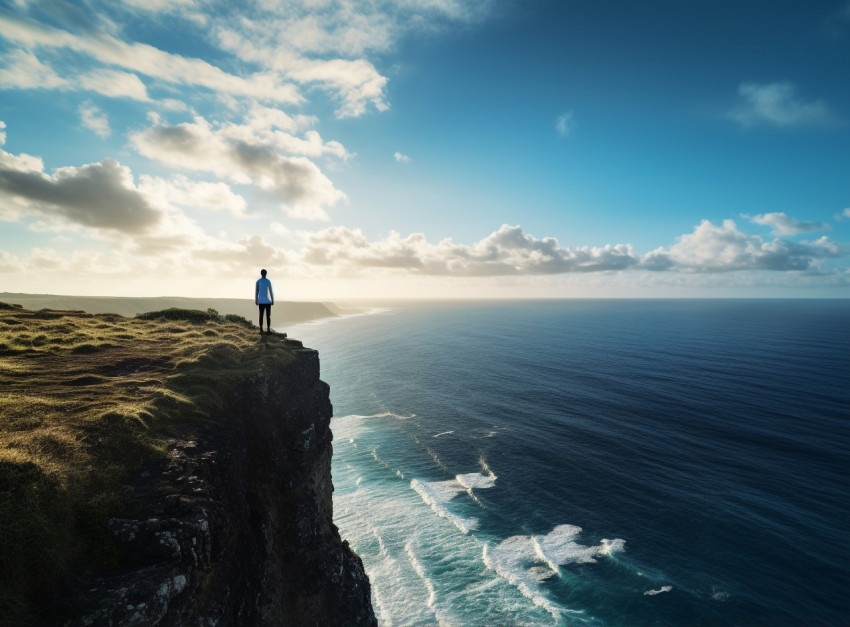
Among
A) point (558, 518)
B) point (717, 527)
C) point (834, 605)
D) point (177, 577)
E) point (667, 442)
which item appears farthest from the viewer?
point (667, 442)

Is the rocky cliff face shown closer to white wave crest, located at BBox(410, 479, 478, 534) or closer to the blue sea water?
the blue sea water

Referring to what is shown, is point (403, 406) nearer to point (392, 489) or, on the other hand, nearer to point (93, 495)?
point (392, 489)

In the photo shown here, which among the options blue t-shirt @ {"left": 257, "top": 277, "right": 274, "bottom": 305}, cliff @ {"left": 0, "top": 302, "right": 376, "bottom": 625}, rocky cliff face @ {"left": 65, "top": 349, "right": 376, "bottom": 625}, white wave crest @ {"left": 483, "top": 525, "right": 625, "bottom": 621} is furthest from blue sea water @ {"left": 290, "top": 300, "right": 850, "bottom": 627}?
blue t-shirt @ {"left": 257, "top": 277, "right": 274, "bottom": 305}

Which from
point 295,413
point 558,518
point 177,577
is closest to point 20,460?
point 177,577

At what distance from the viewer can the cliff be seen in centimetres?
1098

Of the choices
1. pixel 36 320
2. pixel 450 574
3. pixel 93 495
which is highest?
pixel 36 320

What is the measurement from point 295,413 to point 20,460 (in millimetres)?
13585

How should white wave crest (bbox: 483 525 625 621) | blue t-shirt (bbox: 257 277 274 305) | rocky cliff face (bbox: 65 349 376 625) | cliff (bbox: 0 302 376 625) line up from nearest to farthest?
cliff (bbox: 0 302 376 625), rocky cliff face (bbox: 65 349 376 625), blue t-shirt (bbox: 257 277 274 305), white wave crest (bbox: 483 525 625 621)

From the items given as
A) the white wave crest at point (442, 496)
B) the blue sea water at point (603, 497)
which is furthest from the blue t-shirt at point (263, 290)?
the white wave crest at point (442, 496)

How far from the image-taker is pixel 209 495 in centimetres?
1441

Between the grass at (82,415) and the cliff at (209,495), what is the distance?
0.09 meters

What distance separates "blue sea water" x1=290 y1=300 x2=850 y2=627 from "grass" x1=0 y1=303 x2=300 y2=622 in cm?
2107

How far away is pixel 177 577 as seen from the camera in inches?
454

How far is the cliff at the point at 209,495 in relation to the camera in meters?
11.0
